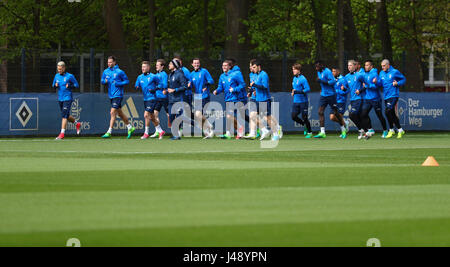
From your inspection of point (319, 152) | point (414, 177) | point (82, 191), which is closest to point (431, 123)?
point (319, 152)

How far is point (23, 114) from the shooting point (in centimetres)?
2948

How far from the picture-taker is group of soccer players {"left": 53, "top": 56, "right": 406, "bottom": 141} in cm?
2708

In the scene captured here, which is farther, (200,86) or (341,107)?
(341,107)

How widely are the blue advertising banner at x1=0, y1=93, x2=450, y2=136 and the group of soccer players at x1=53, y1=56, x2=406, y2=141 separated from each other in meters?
1.69

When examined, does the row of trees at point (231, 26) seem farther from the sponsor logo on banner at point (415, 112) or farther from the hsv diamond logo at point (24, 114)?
the hsv diamond logo at point (24, 114)

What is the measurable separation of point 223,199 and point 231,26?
27.9 metres

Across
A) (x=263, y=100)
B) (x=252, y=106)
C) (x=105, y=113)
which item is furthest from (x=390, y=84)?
(x=105, y=113)

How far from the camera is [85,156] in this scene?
19672 millimetres

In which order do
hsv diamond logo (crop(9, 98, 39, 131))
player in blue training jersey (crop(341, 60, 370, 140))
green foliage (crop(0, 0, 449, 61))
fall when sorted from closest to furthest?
player in blue training jersey (crop(341, 60, 370, 140)) < hsv diamond logo (crop(9, 98, 39, 131)) < green foliage (crop(0, 0, 449, 61))

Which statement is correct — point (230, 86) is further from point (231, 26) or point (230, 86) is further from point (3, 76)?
point (231, 26)

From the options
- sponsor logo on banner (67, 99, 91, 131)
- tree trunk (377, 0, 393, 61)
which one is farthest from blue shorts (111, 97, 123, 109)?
tree trunk (377, 0, 393, 61)

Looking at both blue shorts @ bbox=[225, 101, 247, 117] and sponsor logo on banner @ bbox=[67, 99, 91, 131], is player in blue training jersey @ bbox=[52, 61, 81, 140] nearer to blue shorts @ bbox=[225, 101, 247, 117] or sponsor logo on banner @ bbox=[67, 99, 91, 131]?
sponsor logo on banner @ bbox=[67, 99, 91, 131]

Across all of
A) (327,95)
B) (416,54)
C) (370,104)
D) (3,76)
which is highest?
(416,54)
